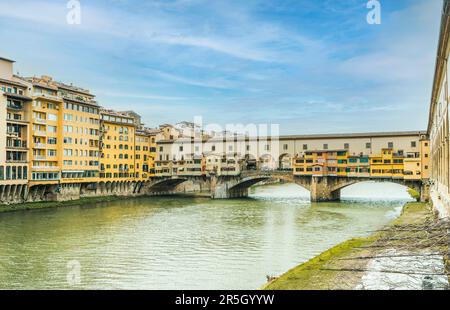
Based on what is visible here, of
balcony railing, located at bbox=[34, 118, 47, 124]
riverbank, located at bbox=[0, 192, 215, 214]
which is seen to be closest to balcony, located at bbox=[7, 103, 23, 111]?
balcony railing, located at bbox=[34, 118, 47, 124]

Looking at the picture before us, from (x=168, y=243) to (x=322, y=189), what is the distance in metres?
22.8

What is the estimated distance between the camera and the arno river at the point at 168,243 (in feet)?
42.1

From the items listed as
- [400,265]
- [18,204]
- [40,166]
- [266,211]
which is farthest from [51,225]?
[400,265]

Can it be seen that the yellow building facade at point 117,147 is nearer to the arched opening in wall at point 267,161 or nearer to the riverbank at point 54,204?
the riverbank at point 54,204

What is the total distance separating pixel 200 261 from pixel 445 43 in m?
10.0

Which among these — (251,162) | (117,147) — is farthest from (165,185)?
(251,162)

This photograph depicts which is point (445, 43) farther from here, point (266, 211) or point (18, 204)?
point (18, 204)

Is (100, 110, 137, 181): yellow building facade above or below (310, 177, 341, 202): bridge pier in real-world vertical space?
above

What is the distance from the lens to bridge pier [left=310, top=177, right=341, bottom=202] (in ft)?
125

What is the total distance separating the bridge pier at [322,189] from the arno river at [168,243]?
6.31 m

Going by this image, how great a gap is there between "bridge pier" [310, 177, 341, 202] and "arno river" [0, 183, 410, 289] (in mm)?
6311

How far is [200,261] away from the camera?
591 inches

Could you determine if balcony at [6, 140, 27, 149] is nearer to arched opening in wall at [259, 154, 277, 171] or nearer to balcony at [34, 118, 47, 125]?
balcony at [34, 118, 47, 125]
